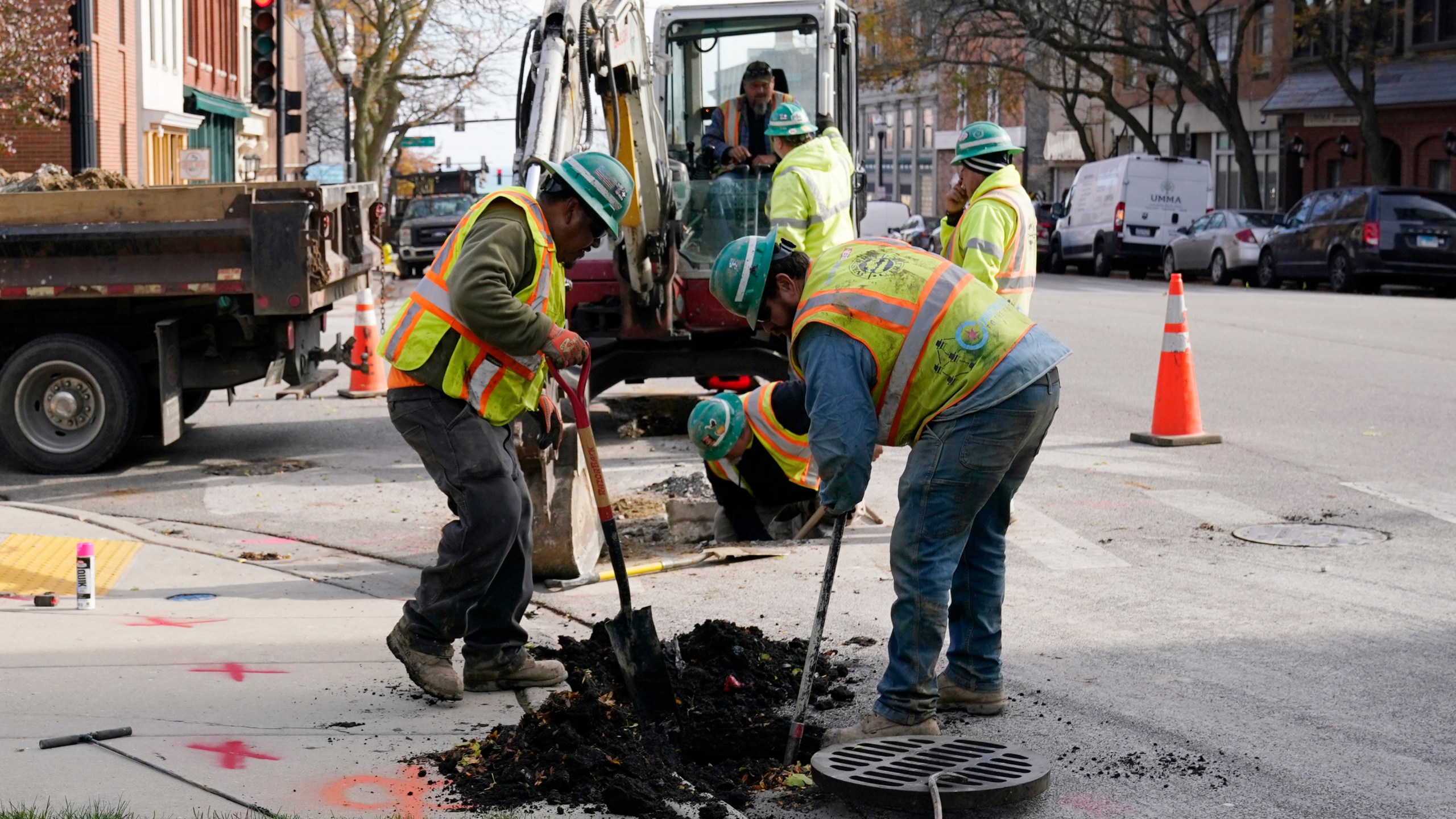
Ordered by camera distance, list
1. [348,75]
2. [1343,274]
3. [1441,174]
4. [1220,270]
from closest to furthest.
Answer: [1343,274] < [1220,270] < [348,75] < [1441,174]

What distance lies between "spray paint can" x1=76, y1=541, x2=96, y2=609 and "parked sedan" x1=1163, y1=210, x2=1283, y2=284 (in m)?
24.6

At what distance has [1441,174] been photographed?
122ft

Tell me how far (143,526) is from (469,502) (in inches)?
162

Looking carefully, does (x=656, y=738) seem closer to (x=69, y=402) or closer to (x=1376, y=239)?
(x=69, y=402)

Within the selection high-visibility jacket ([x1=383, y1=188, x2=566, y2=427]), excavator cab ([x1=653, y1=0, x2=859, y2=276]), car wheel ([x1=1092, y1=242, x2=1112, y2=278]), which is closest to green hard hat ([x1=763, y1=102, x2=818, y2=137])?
excavator cab ([x1=653, y1=0, x2=859, y2=276])

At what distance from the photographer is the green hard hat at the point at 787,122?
9336 millimetres

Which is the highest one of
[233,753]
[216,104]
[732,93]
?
[216,104]

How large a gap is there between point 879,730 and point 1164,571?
2800mm


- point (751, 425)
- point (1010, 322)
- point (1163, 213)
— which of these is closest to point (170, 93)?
point (1163, 213)

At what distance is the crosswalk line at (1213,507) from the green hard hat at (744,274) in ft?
14.2

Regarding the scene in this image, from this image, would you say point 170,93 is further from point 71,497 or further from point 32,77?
point 71,497

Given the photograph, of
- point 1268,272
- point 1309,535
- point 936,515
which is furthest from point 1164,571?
point 1268,272

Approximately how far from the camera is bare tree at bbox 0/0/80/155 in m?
15.7

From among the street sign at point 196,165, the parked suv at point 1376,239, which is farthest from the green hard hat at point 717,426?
the parked suv at point 1376,239
